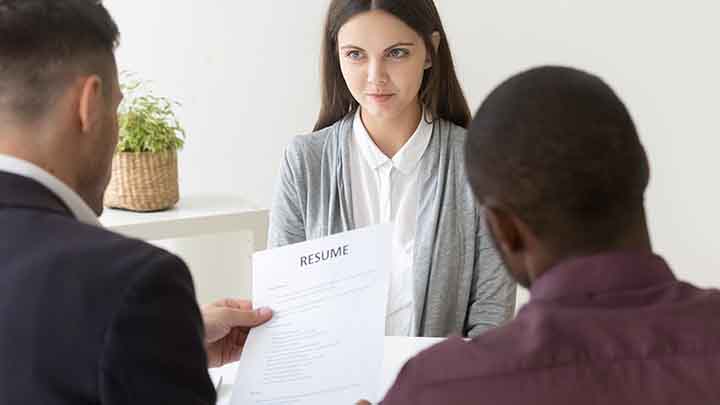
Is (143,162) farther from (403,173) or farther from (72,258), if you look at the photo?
(72,258)

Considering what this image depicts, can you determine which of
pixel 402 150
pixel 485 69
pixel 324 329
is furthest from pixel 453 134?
pixel 485 69

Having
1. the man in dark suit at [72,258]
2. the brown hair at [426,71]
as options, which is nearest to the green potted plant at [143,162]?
the brown hair at [426,71]

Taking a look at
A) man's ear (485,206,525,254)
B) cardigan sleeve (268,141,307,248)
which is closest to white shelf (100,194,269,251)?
cardigan sleeve (268,141,307,248)

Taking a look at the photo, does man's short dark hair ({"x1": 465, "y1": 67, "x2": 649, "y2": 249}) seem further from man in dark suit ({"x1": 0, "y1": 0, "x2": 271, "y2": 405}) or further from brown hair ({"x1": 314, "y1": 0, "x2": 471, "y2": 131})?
brown hair ({"x1": 314, "y1": 0, "x2": 471, "y2": 131})

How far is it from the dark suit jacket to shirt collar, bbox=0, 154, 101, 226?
0.19 feet

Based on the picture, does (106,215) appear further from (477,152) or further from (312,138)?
(477,152)

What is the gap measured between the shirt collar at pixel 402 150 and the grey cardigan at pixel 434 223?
2 centimetres

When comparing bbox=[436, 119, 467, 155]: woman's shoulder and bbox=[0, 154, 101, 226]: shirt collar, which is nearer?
bbox=[0, 154, 101, 226]: shirt collar

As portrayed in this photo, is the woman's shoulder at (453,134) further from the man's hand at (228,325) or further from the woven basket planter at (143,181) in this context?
the woven basket planter at (143,181)

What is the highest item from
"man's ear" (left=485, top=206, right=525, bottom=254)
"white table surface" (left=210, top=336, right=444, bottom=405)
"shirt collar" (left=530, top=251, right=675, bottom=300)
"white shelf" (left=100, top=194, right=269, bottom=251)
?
"man's ear" (left=485, top=206, right=525, bottom=254)

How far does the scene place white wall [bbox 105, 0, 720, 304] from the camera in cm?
318

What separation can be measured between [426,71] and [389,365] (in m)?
0.75

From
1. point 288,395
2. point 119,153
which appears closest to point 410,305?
point 288,395

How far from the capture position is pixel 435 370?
764 mm
